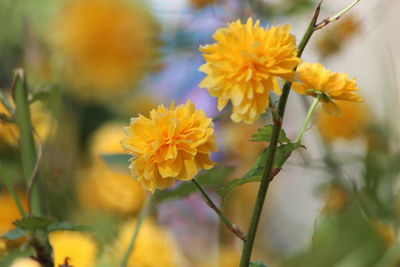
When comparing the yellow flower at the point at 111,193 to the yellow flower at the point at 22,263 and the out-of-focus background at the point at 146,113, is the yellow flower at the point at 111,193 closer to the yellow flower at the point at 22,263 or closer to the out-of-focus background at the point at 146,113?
the out-of-focus background at the point at 146,113

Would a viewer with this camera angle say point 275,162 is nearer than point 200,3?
Yes

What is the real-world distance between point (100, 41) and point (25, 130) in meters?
0.22

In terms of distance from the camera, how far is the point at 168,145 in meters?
0.18

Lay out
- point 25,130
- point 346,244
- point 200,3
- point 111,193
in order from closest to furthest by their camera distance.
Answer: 1. point 346,244
2. point 25,130
3. point 111,193
4. point 200,3

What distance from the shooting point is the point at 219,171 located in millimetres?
275

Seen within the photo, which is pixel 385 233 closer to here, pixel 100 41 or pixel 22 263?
pixel 22 263

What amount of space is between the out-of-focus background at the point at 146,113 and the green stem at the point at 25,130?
22 mm

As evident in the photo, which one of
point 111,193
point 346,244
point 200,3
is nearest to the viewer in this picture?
point 346,244

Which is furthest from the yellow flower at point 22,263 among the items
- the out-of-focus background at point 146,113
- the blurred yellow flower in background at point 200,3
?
the blurred yellow flower in background at point 200,3

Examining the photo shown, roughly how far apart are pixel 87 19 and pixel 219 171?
8.9 inches

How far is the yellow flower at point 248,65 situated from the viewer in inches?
6.4

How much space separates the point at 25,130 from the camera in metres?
0.25

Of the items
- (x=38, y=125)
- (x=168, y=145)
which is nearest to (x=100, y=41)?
(x=38, y=125)

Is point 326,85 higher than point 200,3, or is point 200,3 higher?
point 200,3
